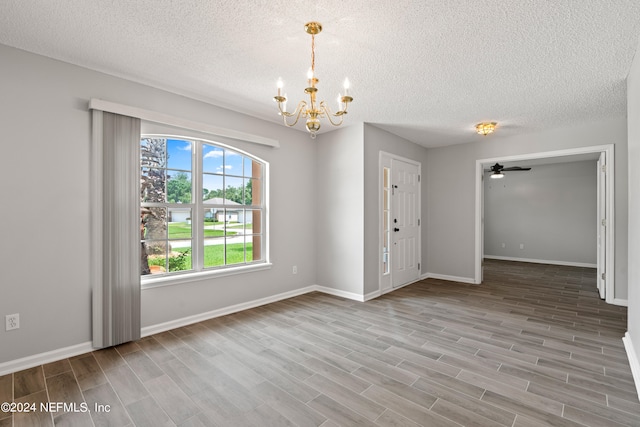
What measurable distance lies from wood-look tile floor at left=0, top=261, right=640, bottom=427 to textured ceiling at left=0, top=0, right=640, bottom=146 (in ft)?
8.36

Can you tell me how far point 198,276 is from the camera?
3.52 m

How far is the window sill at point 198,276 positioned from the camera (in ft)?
10.4

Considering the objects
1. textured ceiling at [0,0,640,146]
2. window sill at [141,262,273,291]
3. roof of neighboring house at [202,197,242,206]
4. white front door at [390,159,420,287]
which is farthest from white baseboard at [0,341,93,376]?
white front door at [390,159,420,287]

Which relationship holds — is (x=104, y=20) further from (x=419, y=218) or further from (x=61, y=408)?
(x=419, y=218)

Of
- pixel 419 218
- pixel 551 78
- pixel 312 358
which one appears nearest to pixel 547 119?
pixel 551 78

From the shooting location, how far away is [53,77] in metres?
2.62

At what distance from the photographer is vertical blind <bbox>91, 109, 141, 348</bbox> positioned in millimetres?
2770

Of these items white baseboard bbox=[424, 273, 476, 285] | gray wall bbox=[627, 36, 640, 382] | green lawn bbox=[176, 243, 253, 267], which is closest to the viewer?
gray wall bbox=[627, 36, 640, 382]

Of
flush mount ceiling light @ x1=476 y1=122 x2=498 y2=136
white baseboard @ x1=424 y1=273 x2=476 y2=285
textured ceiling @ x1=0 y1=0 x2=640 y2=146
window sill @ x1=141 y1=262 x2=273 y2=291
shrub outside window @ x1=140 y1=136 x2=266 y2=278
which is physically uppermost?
textured ceiling @ x1=0 y1=0 x2=640 y2=146

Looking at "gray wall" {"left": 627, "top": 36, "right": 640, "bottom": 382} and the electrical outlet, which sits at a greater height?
"gray wall" {"left": 627, "top": 36, "right": 640, "bottom": 382}

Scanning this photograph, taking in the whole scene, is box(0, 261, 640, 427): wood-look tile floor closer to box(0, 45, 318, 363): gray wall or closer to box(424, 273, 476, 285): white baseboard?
box(0, 45, 318, 363): gray wall

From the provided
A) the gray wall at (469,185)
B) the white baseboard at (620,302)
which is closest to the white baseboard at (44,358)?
the gray wall at (469,185)

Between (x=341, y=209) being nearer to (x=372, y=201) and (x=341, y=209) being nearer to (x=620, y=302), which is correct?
(x=372, y=201)

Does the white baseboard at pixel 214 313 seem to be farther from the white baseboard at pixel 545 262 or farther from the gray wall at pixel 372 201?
the white baseboard at pixel 545 262
